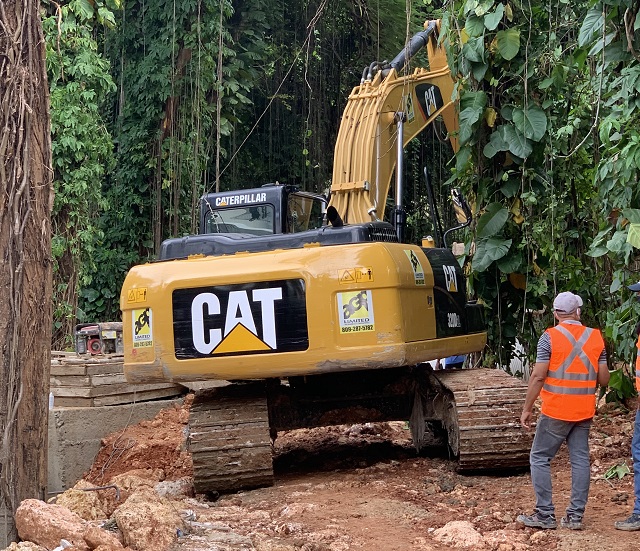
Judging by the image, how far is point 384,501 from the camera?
21.0ft

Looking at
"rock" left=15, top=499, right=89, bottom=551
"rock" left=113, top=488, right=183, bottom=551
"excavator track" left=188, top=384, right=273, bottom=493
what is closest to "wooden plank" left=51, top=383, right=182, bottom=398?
"excavator track" left=188, top=384, right=273, bottom=493

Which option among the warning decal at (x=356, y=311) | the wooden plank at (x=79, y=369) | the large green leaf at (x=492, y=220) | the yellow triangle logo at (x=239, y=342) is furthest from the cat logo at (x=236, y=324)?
the wooden plank at (x=79, y=369)

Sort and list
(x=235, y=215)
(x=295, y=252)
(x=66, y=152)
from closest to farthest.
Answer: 1. (x=295, y=252)
2. (x=235, y=215)
3. (x=66, y=152)

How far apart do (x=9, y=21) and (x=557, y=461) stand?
519 cm

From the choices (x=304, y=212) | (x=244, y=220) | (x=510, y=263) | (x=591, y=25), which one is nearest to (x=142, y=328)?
(x=244, y=220)

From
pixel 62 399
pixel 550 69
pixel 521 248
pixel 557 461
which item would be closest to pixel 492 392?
pixel 557 461

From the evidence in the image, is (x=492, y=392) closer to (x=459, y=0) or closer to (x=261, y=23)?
(x=459, y=0)

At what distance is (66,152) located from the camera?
14734 millimetres

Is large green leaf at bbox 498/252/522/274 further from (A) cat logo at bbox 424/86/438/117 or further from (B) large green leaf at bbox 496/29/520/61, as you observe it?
(B) large green leaf at bbox 496/29/520/61

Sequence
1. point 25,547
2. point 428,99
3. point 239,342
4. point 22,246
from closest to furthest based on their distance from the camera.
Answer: point 25,547 → point 22,246 → point 239,342 → point 428,99

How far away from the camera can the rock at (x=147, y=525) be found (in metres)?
5.21

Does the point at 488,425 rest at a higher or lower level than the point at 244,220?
lower

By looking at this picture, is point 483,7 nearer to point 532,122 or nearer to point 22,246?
point 532,122

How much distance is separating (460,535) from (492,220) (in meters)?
4.46
